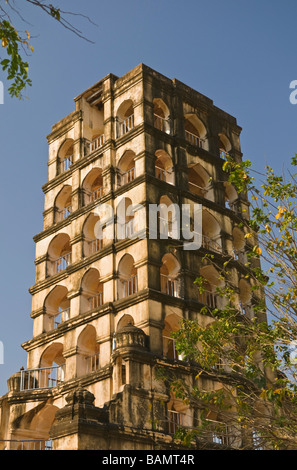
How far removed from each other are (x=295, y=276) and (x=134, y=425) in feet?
28.4

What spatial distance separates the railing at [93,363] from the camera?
1082 inches

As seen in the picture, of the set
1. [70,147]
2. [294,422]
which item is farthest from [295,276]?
[70,147]

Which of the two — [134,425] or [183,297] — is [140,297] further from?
[134,425]

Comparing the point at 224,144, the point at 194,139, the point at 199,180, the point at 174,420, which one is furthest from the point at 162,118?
the point at 174,420

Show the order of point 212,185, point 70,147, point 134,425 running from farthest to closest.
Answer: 1. point 70,147
2. point 212,185
3. point 134,425

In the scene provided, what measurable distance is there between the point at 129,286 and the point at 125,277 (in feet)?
2.30

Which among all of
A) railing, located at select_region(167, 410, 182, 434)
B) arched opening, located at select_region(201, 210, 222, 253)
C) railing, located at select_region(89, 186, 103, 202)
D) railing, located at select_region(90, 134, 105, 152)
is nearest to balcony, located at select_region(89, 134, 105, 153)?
railing, located at select_region(90, 134, 105, 152)

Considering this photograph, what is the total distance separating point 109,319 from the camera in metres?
26.9

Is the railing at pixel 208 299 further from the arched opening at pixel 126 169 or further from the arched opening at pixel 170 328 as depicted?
the arched opening at pixel 126 169

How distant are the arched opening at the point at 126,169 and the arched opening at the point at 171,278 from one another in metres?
3.92

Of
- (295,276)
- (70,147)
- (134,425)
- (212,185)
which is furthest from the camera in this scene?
(70,147)

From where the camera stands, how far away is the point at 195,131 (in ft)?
108

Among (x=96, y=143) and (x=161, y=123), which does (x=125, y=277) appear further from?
(x=96, y=143)

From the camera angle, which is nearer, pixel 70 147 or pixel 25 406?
pixel 25 406
